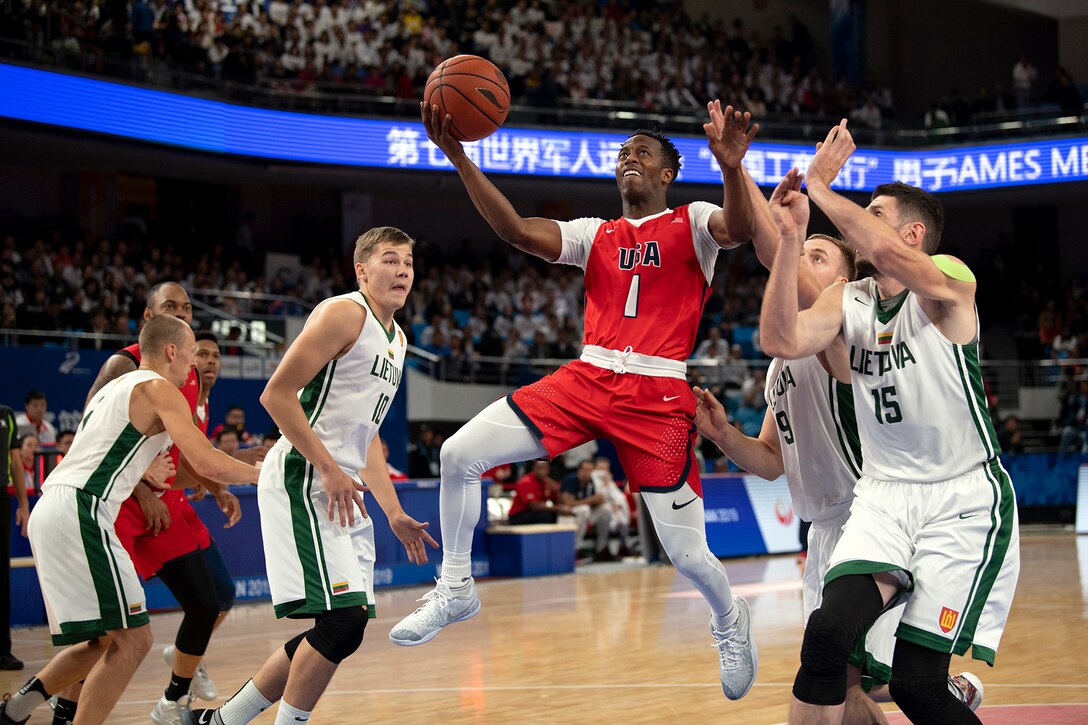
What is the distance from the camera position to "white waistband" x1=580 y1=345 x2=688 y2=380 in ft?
16.6

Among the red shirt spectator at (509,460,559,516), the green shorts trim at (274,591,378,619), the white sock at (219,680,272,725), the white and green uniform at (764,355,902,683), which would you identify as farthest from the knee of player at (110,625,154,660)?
the red shirt spectator at (509,460,559,516)

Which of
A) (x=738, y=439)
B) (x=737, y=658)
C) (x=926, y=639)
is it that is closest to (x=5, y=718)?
(x=737, y=658)

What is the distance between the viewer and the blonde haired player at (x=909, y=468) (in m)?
3.88

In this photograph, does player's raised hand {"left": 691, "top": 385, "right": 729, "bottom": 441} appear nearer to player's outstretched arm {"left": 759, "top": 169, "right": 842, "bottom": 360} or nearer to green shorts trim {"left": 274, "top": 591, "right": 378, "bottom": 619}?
player's outstretched arm {"left": 759, "top": 169, "right": 842, "bottom": 360}

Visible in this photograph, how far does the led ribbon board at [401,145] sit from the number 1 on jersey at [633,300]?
14248 mm

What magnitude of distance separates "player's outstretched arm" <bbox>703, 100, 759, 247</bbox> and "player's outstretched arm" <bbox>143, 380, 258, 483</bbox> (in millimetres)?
2250

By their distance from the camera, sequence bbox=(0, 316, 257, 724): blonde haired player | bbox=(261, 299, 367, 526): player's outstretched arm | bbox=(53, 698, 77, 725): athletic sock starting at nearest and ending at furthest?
bbox=(261, 299, 367, 526): player's outstretched arm
bbox=(0, 316, 257, 724): blonde haired player
bbox=(53, 698, 77, 725): athletic sock

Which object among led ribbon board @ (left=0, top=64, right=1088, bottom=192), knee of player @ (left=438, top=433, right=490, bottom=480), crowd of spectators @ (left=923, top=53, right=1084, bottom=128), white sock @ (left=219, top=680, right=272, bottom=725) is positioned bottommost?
white sock @ (left=219, top=680, right=272, bottom=725)

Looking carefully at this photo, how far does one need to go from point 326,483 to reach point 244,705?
1048 mm

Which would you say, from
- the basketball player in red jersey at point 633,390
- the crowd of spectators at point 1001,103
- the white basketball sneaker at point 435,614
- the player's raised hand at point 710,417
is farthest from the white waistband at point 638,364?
the crowd of spectators at point 1001,103

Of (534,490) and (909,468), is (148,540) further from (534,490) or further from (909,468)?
(534,490)

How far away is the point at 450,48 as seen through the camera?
22625mm

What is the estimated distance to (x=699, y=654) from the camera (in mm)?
8555

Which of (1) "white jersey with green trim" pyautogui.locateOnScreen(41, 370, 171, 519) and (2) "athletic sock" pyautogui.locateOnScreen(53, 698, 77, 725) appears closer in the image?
(1) "white jersey with green trim" pyautogui.locateOnScreen(41, 370, 171, 519)
